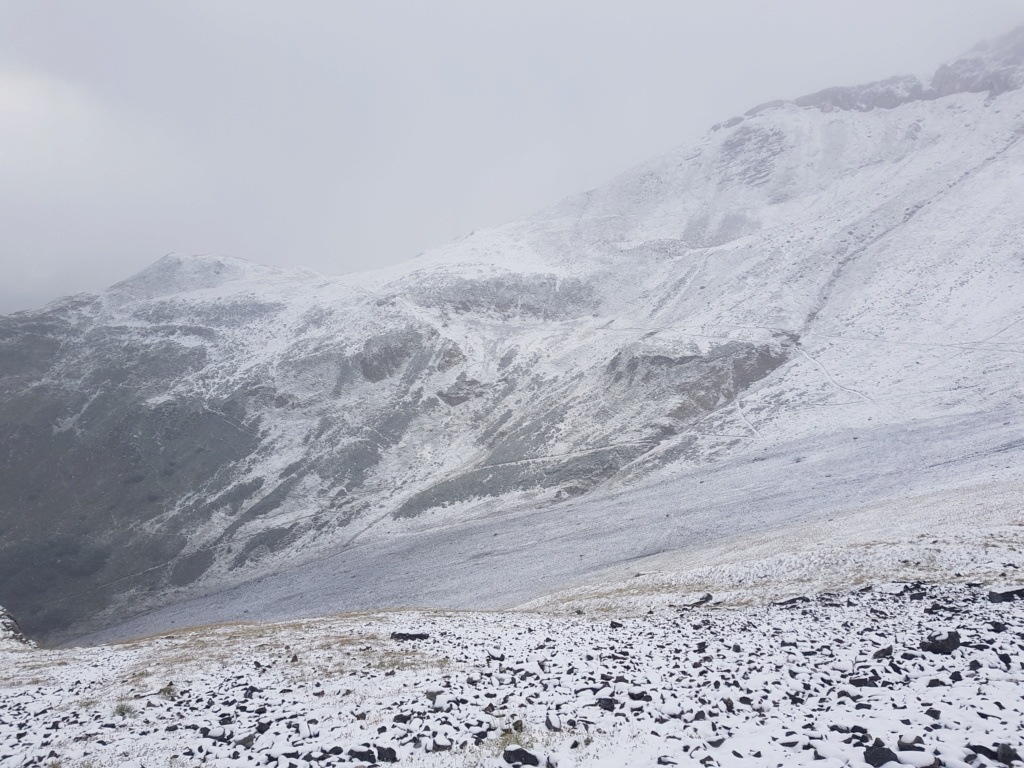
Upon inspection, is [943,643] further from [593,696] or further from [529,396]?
[529,396]

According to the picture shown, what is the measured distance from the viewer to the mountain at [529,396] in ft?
185

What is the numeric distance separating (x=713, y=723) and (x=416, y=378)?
97.7m

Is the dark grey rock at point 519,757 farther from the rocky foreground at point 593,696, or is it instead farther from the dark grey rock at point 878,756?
the dark grey rock at point 878,756

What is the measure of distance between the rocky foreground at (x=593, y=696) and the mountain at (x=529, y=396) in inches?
1029

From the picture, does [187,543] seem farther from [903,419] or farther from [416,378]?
[903,419]

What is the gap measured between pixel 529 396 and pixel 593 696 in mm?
82949

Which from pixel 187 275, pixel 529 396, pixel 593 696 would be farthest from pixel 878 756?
pixel 187 275

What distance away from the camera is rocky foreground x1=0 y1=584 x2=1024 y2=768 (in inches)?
374

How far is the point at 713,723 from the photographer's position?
34.8ft

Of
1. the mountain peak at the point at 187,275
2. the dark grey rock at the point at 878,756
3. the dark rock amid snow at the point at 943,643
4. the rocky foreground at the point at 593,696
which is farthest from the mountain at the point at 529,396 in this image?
the dark grey rock at the point at 878,756

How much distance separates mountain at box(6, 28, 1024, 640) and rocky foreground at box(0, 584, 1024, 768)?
26143 millimetres

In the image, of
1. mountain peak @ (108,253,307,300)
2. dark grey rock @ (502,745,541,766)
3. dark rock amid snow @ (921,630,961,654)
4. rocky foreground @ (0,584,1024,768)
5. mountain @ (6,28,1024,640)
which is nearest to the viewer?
rocky foreground @ (0,584,1024,768)

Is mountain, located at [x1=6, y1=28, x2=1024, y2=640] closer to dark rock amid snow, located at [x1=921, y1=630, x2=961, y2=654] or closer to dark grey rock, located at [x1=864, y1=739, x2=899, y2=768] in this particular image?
dark rock amid snow, located at [x1=921, y1=630, x2=961, y2=654]

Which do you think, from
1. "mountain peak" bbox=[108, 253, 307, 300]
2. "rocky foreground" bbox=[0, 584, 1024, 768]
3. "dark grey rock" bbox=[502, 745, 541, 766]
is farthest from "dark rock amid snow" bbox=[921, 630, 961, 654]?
"mountain peak" bbox=[108, 253, 307, 300]
